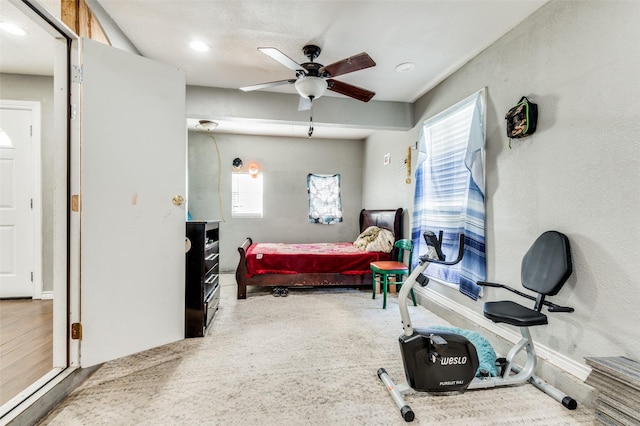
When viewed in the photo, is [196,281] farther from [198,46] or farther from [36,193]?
[36,193]

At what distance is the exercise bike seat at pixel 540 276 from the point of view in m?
1.67

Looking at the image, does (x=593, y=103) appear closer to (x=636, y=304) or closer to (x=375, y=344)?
(x=636, y=304)

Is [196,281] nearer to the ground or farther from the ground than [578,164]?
nearer to the ground

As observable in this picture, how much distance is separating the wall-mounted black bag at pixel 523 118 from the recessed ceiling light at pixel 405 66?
3.60ft

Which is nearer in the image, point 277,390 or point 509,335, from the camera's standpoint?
point 277,390

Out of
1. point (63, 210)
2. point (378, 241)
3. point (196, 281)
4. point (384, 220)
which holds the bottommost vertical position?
point (196, 281)

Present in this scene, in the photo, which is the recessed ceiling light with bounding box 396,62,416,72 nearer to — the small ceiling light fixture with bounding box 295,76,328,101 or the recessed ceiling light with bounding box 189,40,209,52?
the small ceiling light fixture with bounding box 295,76,328,101

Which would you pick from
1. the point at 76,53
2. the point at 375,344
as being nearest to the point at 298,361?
the point at 375,344

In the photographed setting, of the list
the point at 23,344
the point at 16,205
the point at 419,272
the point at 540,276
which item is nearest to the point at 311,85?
the point at 419,272

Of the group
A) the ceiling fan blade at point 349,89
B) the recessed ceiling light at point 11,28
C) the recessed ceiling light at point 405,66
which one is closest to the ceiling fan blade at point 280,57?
the ceiling fan blade at point 349,89

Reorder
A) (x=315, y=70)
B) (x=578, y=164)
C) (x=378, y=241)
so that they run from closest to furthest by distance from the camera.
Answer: (x=578, y=164) → (x=315, y=70) → (x=378, y=241)

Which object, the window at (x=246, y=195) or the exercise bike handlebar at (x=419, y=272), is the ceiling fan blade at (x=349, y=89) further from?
the window at (x=246, y=195)

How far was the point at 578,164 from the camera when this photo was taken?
1796mm

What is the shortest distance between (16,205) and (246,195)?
3099 millimetres
